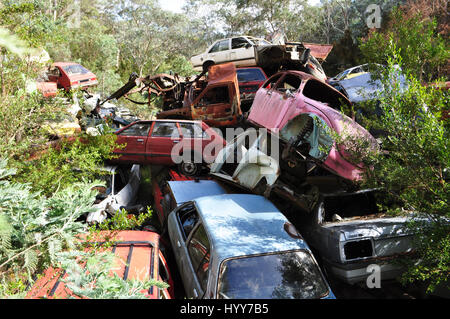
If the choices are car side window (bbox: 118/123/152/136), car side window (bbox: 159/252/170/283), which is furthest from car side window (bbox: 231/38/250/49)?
car side window (bbox: 159/252/170/283)

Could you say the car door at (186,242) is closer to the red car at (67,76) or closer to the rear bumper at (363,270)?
the rear bumper at (363,270)

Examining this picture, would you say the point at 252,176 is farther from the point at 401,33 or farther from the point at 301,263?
the point at 401,33

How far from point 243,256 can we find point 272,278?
345mm

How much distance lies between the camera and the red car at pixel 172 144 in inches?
263

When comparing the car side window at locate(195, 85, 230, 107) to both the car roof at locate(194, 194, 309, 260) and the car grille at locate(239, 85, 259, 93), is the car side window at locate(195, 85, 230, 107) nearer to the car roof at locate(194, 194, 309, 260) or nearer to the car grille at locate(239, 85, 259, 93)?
the car grille at locate(239, 85, 259, 93)

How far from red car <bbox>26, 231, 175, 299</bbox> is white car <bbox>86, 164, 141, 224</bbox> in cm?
170

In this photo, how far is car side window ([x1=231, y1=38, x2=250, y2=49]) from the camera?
10.3 m

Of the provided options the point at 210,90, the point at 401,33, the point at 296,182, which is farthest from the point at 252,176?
the point at 210,90

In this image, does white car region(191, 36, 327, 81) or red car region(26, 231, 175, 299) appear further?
white car region(191, 36, 327, 81)

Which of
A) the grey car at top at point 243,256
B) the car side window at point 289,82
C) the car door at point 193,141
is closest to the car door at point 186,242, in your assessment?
the grey car at top at point 243,256

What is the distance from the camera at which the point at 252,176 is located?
482 centimetres

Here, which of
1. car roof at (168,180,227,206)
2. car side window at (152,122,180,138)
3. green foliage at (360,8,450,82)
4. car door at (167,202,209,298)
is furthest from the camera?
car side window at (152,122,180,138)

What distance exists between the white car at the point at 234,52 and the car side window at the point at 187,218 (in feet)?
24.0
